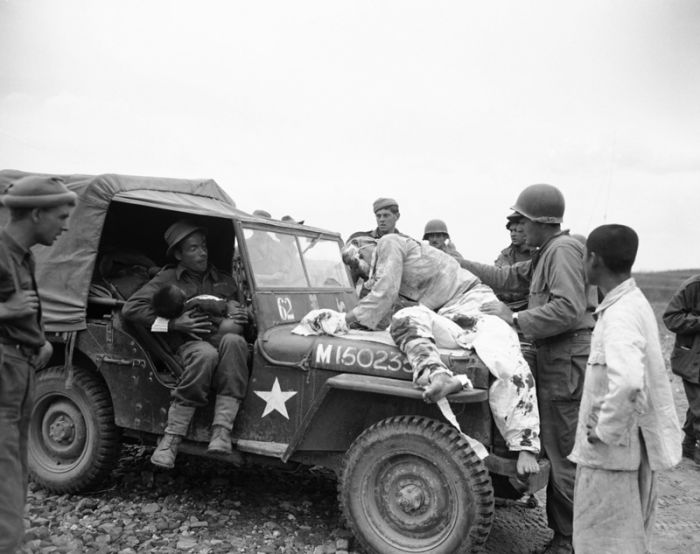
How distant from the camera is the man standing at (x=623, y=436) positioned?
105 inches

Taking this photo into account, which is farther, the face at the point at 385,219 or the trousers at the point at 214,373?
the face at the point at 385,219

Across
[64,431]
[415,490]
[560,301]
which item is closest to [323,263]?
[560,301]

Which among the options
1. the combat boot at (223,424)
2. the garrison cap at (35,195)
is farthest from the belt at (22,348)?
the combat boot at (223,424)

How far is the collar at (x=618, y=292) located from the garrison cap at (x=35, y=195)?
2447mm

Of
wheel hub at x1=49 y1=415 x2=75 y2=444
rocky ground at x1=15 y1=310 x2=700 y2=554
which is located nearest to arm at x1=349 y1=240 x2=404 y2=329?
rocky ground at x1=15 y1=310 x2=700 y2=554

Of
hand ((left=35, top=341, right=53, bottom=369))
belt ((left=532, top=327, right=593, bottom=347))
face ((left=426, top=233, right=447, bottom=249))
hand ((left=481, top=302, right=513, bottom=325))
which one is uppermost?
face ((left=426, top=233, right=447, bottom=249))

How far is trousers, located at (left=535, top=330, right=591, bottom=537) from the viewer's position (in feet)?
12.6

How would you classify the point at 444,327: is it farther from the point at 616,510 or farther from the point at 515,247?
the point at 515,247

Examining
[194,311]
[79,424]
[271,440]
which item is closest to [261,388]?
[271,440]

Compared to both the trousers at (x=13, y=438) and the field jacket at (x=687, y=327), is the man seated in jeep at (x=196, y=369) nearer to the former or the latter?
the trousers at (x=13, y=438)

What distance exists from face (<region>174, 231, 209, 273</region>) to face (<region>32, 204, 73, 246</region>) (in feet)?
5.60

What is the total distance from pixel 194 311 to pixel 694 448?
4.99 m

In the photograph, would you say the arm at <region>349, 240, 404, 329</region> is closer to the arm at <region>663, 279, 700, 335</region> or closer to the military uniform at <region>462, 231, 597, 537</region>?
the military uniform at <region>462, 231, 597, 537</region>

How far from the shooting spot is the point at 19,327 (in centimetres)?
270
